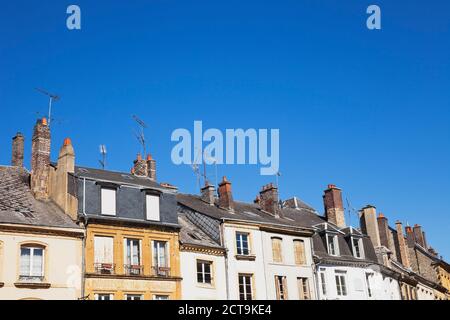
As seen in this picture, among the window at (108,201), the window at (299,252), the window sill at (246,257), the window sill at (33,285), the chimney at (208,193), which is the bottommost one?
the window sill at (33,285)

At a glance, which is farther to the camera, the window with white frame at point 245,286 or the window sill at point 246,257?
the window sill at point 246,257

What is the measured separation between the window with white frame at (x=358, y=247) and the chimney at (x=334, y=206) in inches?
99.4

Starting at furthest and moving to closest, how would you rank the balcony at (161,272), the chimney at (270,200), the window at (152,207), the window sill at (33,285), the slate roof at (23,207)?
1. the chimney at (270,200)
2. the window at (152,207)
3. the balcony at (161,272)
4. the slate roof at (23,207)
5. the window sill at (33,285)

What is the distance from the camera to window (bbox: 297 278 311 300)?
35.3m

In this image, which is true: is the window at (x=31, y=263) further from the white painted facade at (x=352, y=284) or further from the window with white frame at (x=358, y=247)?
the window with white frame at (x=358, y=247)

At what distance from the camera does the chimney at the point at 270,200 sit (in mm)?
39156

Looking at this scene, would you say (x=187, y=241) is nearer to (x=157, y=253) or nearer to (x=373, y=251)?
(x=157, y=253)

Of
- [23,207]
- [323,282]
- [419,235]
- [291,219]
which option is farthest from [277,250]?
[419,235]

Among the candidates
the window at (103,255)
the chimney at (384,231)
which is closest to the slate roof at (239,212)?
the window at (103,255)

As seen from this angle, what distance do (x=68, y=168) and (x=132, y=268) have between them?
568cm
